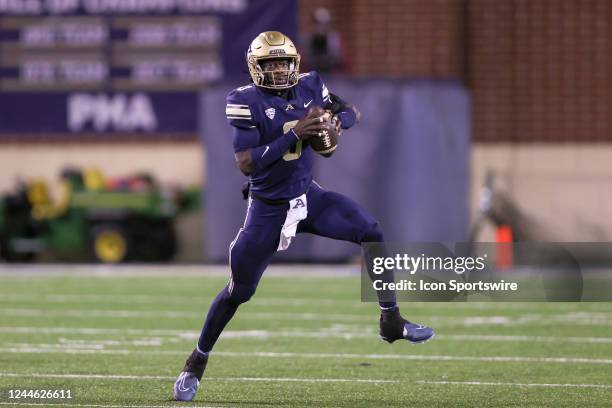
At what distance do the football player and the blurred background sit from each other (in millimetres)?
10291

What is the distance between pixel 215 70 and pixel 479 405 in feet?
41.3

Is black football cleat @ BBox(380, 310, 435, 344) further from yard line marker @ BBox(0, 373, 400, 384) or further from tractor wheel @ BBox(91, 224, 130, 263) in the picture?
tractor wheel @ BBox(91, 224, 130, 263)

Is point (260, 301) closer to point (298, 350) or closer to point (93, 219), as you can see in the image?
point (298, 350)

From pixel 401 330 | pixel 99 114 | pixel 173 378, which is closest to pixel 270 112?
pixel 401 330

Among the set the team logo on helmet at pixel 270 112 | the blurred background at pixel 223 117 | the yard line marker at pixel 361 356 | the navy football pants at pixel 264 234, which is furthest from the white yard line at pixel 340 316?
the blurred background at pixel 223 117

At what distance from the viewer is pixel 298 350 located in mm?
9453

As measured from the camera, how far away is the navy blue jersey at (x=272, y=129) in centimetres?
706

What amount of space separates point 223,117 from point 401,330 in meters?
10.7

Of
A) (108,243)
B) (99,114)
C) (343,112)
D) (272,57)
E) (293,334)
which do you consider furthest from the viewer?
(99,114)

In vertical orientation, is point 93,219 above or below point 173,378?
below

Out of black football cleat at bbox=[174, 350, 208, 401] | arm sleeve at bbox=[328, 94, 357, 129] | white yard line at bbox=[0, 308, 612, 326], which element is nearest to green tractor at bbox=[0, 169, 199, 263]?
white yard line at bbox=[0, 308, 612, 326]

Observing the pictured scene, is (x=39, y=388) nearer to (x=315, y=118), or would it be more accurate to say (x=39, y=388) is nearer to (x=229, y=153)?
(x=315, y=118)

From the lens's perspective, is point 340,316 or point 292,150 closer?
point 292,150

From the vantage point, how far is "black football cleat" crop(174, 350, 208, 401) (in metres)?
7.08
